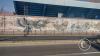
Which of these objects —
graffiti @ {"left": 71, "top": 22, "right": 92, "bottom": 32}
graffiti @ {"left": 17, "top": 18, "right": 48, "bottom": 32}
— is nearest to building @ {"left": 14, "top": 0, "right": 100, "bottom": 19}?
graffiti @ {"left": 71, "top": 22, "right": 92, "bottom": 32}

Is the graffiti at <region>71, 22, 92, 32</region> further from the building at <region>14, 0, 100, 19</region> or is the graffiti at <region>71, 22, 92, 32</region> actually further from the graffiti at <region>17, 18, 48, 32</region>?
the graffiti at <region>17, 18, 48, 32</region>

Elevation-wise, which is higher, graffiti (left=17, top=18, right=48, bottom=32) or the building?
the building

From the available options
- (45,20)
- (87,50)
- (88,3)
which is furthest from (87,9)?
(87,50)

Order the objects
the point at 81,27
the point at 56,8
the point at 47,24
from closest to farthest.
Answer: the point at 47,24 < the point at 81,27 < the point at 56,8

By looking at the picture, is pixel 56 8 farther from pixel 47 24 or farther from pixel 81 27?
pixel 47 24

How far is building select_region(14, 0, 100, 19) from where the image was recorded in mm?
46397

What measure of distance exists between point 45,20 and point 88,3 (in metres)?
→ 14.9

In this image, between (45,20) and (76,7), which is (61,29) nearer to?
(45,20)

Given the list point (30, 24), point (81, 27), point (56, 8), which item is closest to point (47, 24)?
point (30, 24)

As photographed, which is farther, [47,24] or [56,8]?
[56,8]

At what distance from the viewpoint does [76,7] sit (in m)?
49.7

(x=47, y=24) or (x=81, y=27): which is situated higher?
(x=47, y=24)

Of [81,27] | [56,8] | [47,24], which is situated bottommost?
[81,27]

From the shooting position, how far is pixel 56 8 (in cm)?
4778
